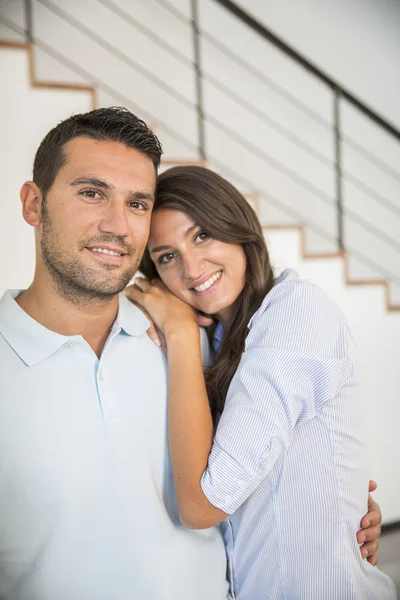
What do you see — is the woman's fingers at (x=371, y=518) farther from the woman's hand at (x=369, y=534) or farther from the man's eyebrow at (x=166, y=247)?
Result: the man's eyebrow at (x=166, y=247)

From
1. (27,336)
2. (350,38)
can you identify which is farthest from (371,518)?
(350,38)

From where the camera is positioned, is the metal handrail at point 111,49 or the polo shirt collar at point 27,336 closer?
the polo shirt collar at point 27,336

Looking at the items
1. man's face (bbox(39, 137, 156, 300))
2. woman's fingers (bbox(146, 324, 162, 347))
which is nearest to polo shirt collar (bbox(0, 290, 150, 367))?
man's face (bbox(39, 137, 156, 300))

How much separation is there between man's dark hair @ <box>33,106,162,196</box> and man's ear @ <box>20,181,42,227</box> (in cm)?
2

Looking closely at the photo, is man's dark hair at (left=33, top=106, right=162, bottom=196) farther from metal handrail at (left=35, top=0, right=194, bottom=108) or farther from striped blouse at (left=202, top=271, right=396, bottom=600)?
metal handrail at (left=35, top=0, right=194, bottom=108)

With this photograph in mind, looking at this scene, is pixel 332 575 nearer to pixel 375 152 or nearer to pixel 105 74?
pixel 105 74

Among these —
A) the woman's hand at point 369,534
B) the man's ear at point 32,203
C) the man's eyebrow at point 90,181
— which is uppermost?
the man's eyebrow at point 90,181

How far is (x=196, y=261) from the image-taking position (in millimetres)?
1443

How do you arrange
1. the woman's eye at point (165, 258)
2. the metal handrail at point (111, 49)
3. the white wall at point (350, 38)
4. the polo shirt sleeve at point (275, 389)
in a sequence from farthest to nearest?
the white wall at point (350, 38)
the metal handrail at point (111, 49)
the woman's eye at point (165, 258)
the polo shirt sleeve at point (275, 389)

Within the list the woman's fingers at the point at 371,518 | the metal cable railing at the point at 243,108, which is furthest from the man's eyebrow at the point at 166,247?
the metal cable railing at the point at 243,108

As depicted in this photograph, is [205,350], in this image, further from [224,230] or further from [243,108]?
[243,108]

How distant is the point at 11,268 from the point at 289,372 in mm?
1427

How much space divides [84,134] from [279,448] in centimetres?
86

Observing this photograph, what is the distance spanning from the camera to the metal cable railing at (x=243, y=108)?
266 cm
